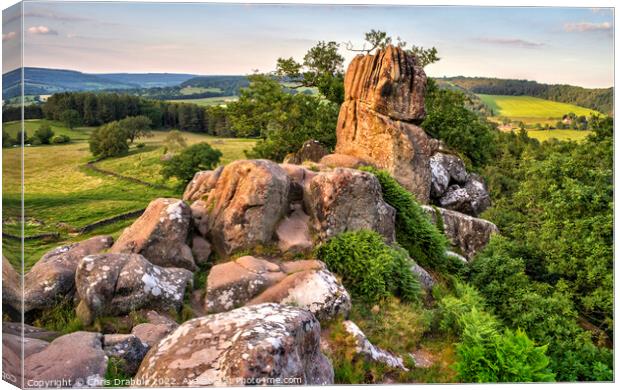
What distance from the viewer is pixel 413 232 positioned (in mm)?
14586

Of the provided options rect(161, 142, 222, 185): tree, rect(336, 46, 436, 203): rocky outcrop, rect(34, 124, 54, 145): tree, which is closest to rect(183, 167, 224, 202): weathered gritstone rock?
rect(161, 142, 222, 185): tree

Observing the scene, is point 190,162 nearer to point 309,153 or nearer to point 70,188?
point 70,188

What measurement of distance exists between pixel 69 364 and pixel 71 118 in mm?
6034

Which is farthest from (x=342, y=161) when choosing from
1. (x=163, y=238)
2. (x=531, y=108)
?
(x=163, y=238)

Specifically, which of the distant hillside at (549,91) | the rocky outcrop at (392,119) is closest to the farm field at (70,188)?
the rocky outcrop at (392,119)

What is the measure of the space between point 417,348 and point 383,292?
4.46ft

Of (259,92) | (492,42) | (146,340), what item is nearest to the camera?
(146,340)

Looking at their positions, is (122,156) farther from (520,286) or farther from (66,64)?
(520,286)

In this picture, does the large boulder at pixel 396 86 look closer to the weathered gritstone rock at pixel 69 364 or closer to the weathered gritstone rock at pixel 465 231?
the weathered gritstone rock at pixel 465 231

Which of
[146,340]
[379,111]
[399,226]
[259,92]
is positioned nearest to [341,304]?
[146,340]

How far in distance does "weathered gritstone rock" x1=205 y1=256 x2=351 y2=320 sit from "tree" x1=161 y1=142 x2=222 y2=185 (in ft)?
17.9

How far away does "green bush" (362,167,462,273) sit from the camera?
1457 centimetres

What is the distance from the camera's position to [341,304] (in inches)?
390

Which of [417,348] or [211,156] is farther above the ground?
[211,156]
